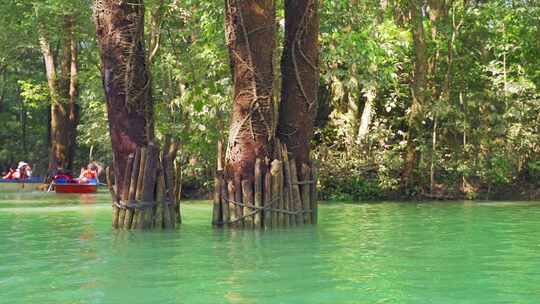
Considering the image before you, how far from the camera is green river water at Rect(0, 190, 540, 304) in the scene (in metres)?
6.61

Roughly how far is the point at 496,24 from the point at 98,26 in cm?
1692

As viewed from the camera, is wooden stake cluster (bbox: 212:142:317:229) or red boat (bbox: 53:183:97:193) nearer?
wooden stake cluster (bbox: 212:142:317:229)

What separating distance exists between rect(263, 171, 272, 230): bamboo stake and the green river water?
0.96 ft

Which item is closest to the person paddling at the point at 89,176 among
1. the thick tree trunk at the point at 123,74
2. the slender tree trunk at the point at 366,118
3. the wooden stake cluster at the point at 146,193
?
the slender tree trunk at the point at 366,118

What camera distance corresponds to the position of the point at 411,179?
2625cm

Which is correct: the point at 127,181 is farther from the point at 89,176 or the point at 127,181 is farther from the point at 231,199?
the point at 89,176

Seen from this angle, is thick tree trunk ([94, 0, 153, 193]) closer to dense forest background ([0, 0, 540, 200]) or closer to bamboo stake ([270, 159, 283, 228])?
bamboo stake ([270, 159, 283, 228])

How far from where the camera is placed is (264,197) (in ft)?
40.5

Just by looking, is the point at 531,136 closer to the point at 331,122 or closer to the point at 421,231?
the point at 331,122

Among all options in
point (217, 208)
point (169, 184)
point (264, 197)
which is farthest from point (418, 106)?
point (169, 184)

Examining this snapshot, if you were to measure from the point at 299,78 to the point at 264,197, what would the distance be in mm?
2241

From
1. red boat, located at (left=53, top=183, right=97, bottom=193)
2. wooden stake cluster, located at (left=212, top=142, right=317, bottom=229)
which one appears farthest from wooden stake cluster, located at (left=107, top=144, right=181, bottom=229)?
red boat, located at (left=53, top=183, right=97, bottom=193)

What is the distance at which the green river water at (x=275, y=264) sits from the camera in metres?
6.61

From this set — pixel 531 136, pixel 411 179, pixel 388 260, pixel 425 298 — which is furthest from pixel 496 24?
pixel 425 298
